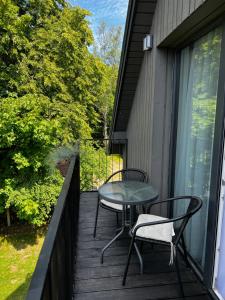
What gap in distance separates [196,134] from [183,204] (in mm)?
758

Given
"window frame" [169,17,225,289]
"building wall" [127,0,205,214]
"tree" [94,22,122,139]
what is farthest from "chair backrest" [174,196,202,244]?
"tree" [94,22,122,139]

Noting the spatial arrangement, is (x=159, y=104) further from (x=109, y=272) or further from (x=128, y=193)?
(x=109, y=272)

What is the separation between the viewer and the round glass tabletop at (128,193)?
2.25 meters

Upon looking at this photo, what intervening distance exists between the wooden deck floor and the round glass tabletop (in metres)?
0.62

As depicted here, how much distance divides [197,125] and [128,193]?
0.94 meters

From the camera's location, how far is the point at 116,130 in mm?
5168

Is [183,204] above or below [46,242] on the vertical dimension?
below

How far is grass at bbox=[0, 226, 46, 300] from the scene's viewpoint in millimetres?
5520

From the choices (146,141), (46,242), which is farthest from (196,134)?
(46,242)

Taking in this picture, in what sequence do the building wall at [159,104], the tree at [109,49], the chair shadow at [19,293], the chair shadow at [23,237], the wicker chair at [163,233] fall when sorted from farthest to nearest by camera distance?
the tree at [109,49] → the chair shadow at [23,237] → the chair shadow at [19,293] → the building wall at [159,104] → the wicker chair at [163,233]

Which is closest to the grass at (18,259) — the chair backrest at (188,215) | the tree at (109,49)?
the chair backrest at (188,215)

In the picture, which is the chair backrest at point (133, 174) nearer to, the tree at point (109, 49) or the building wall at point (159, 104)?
the building wall at point (159, 104)

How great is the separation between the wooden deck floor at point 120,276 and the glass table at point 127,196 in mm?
146

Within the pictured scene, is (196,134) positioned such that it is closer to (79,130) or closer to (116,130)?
(116,130)
